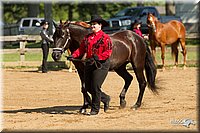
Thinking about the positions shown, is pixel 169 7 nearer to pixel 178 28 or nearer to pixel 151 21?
pixel 178 28

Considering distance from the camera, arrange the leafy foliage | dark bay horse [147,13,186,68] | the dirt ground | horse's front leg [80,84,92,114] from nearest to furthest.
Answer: the dirt ground
horse's front leg [80,84,92,114]
dark bay horse [147,13,186,68]
the leafy foliage

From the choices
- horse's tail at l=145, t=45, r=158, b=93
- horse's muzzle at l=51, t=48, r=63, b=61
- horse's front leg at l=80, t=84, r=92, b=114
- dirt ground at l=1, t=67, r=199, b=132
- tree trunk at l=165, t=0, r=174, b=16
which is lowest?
dirt ground at l=1, t=67, r=199, b=132

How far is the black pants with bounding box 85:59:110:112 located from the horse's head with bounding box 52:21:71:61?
0.60m

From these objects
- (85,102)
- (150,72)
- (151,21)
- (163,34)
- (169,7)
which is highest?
(169,7)

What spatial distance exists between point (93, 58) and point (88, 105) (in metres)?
1.22

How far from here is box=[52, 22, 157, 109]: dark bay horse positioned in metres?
10.9

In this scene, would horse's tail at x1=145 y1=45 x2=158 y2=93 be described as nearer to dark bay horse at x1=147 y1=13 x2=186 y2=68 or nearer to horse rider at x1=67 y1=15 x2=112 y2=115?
horse rider at x1=67 y1=15 x2=112 y2=115

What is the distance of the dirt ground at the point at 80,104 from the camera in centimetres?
927

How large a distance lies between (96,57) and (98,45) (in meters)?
0.24

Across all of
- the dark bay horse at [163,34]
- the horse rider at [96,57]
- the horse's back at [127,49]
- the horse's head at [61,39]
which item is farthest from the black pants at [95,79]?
the dark bay horse at [163,34]

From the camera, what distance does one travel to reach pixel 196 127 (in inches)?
349

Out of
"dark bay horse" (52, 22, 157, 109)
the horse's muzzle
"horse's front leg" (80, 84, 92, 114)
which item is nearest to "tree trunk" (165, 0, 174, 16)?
"dark bay horse" (52, 22, 157, 109)

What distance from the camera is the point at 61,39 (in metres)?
10.8

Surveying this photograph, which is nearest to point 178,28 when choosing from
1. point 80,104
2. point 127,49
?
point 80,104
